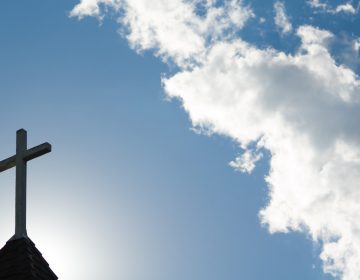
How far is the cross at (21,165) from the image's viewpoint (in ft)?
22.3

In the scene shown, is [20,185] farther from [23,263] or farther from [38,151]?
[23,263]

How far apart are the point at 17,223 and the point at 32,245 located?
42cm

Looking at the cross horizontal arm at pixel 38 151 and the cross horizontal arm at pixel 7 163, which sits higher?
the cross horizontal arm at pixel 38 151

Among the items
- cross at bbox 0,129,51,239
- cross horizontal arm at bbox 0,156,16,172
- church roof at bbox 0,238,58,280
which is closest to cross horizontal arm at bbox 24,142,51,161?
cross at bbox 0,129,51,239

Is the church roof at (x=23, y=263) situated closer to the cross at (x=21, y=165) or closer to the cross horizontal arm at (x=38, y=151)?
the cross at (x=21, y=165)

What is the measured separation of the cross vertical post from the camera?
264 inches

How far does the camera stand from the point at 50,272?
6.30 metres

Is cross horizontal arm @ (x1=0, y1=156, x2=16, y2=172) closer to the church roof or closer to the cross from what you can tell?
the cross

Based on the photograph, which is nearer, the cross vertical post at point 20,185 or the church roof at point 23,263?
the church roof at point 23,263

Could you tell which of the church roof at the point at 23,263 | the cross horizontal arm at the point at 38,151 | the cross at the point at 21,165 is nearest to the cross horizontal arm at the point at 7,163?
the cross at the point at 21,165

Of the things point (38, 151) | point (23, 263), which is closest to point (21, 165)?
point (38, 151)

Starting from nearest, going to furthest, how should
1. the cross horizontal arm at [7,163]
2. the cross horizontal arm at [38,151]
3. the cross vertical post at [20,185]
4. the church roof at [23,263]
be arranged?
the church roof at [23,263]
the cross vertical post at [20,185]
the cross horizontal arm at [38,151]
the cross horizontal arm at [7,163]

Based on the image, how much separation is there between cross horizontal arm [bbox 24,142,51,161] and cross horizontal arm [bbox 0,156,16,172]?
0.71 ft

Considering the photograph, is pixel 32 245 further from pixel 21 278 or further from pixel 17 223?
A: pixel 21 278
